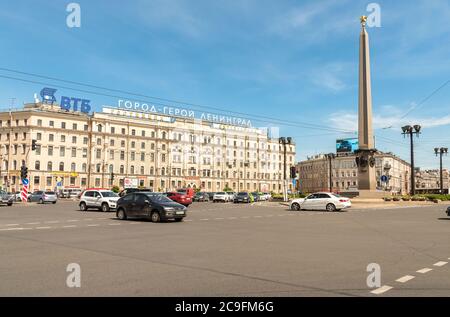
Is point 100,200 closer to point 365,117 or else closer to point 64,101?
point 365,117

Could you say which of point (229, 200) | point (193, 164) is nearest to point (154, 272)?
point (229, 200)

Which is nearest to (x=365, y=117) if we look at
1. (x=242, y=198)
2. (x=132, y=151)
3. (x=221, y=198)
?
(x=242, y=198)

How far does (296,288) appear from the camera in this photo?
6.88m

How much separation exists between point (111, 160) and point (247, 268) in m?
104

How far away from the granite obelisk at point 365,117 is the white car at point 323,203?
12.1 m

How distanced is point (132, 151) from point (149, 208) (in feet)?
306

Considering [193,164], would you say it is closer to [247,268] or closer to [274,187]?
[274,187]

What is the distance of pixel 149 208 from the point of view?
71.2 ft

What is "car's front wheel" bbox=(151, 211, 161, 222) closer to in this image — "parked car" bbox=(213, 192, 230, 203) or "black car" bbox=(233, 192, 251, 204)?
"black car" bbox=(233, 192, 251, 204)

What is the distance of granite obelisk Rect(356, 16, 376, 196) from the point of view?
42.6m

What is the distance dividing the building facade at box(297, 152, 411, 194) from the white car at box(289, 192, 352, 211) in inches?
4085

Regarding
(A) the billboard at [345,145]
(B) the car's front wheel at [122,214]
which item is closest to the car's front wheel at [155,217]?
(B) the car's front wheel at [122,214]

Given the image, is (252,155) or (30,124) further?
(252,155)

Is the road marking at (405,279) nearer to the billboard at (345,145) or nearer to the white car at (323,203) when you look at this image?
the white car at (323,203)
